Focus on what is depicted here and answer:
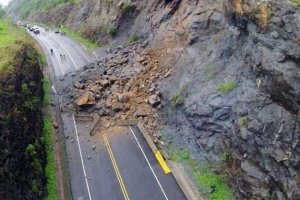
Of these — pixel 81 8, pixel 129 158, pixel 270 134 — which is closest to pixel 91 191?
pixel 129 158

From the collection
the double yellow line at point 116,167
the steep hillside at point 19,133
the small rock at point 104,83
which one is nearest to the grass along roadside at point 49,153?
the steep hillside at point 19,133

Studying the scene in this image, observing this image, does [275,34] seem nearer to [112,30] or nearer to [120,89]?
[120,89]

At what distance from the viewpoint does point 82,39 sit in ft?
243

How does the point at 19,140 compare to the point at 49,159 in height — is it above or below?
above

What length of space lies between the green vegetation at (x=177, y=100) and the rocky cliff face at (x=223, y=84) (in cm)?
9

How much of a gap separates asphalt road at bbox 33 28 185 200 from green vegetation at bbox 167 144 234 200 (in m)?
1.60

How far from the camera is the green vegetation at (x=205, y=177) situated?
30.1m

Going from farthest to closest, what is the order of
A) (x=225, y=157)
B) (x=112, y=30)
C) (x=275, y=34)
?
(x=112, y=30) → (x=225, y=157) → (x=275, y=34)

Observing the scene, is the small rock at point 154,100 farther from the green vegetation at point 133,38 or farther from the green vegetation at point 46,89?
the green vegetation at point 133,38

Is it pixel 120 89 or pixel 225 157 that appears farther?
pixel 120 89

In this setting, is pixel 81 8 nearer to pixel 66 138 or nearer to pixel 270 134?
pixel 66 138

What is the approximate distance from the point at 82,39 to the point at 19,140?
45.7 meters

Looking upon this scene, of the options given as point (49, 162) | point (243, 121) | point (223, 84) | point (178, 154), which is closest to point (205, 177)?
point (178, 154)

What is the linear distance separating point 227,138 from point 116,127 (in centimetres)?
1201
